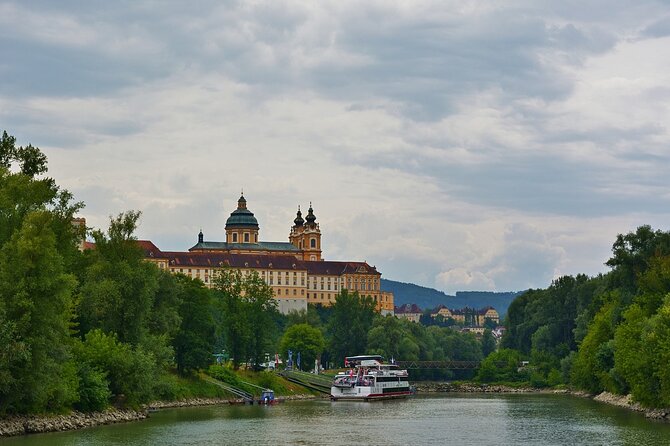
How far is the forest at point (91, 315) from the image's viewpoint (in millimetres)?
61938

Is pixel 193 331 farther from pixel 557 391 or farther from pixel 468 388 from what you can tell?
pixel 468 388

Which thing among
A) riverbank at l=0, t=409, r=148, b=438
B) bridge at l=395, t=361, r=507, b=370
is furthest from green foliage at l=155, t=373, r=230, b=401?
bridge at l=395, t=361, r=507, b=370

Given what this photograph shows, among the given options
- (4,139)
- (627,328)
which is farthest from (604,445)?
(4,139)

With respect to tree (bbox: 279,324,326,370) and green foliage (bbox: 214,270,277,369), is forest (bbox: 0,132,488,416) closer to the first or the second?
green foliage (bbox: 214,270,277,369)

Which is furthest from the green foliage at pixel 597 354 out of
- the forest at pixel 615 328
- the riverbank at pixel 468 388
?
the riverbank at pixel 468 388

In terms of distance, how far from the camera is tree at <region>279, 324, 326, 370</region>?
511 feet

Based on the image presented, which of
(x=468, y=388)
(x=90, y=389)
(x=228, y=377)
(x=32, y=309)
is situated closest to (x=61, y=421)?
(x=90, y=389)

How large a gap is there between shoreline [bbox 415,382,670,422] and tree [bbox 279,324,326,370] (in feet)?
48.7

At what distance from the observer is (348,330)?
168 metres

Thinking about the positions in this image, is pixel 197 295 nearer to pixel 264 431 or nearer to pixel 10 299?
pixel 264 431

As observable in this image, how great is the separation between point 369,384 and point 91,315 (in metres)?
48.6

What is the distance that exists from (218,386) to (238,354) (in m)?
13.5

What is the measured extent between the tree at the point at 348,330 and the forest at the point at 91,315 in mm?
33058

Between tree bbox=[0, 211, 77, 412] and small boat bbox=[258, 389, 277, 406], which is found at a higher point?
tree bbox=[0, 211, 77, 412]
